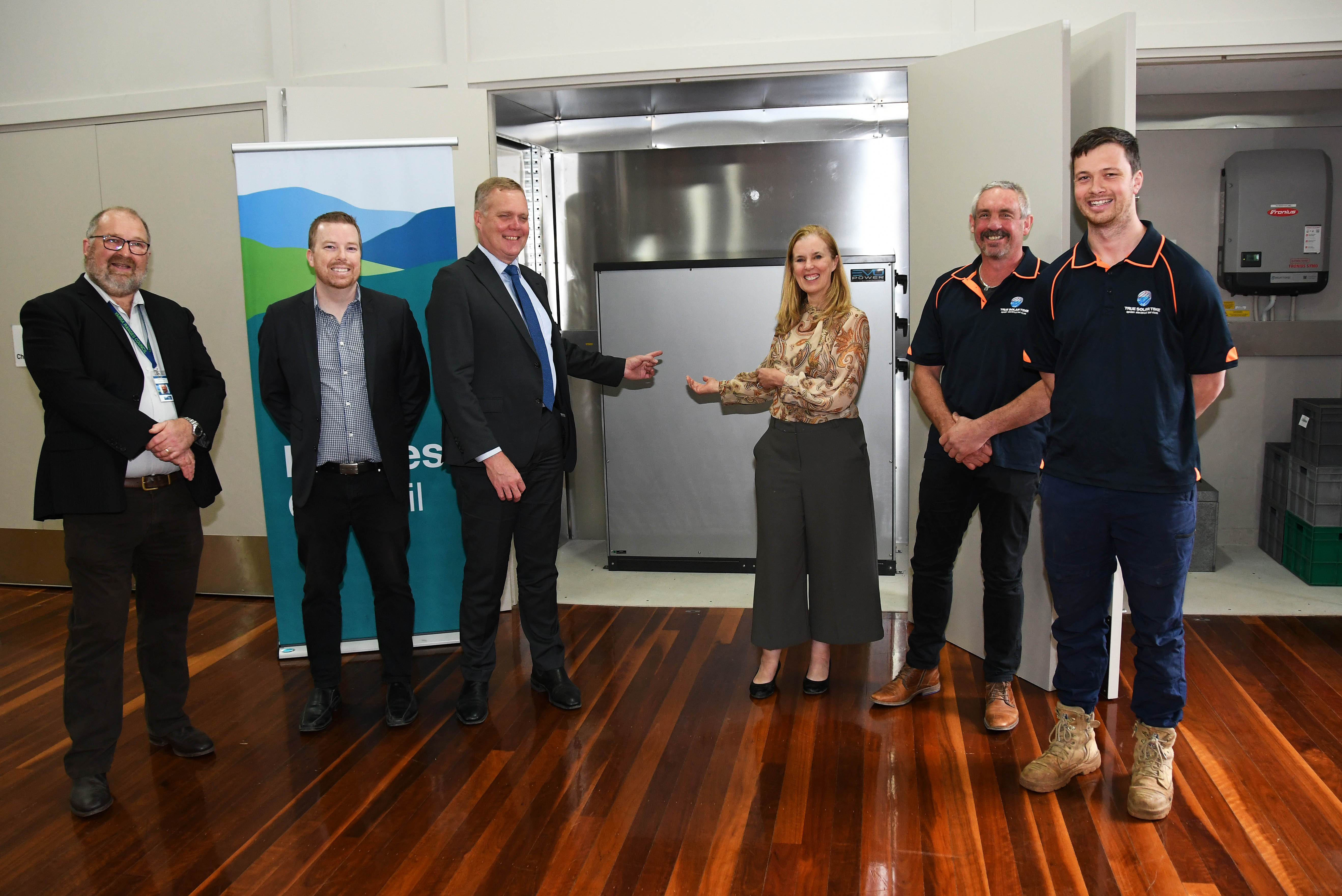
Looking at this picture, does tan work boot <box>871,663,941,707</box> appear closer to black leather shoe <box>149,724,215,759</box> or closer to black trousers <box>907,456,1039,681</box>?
black trousers <box>907,456,1039,681</box>

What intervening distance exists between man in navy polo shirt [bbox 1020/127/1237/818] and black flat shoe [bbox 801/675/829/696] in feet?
2.68

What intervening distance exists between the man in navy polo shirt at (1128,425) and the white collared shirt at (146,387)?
2.54 metres

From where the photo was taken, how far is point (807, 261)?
3021 mm

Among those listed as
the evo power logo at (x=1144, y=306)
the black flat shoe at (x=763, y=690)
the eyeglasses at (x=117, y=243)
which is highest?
the eyeglasses at (x=117, y=243)

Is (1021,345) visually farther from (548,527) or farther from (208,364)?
(208,364)

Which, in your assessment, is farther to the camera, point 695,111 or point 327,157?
point 695,111

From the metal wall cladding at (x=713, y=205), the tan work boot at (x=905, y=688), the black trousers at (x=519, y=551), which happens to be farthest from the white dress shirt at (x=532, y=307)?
the metal wall cladding at (x=713, y=205)

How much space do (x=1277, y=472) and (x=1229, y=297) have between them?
988mm

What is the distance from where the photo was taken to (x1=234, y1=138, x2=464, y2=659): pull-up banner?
3479mm

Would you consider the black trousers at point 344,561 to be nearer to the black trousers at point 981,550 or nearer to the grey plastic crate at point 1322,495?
the black trousers at point 981,550

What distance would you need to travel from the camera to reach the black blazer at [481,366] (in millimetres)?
2938

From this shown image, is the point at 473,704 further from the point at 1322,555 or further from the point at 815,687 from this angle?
Result: the point at 1322,555

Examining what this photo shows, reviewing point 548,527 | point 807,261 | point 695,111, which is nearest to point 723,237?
point 695,111

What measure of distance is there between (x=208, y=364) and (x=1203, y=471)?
4.94 metres
